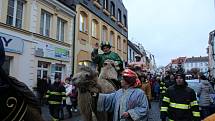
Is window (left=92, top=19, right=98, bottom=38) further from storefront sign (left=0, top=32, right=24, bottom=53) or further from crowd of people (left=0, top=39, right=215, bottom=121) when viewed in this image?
crowd of people (left=0, top=39, right=215, bottom=121)

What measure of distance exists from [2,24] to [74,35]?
341 inches

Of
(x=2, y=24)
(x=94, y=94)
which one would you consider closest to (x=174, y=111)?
(x=94, y=94)

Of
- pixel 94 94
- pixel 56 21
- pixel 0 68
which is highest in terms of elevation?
pixel 56 21

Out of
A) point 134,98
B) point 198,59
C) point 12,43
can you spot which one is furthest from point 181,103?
point 198,59

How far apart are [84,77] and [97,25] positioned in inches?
999

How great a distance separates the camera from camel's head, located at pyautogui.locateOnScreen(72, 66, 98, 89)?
4.79 metres

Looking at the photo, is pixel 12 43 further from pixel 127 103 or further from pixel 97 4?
pixel 97 4

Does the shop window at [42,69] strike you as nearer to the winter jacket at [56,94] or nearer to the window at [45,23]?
the window at [45,23]

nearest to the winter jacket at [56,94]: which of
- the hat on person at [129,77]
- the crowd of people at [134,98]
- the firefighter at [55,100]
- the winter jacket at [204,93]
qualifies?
the firefighter at [55,100]

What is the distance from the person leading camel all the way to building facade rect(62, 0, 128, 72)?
1366cm

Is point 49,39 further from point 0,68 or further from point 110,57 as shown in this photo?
point 0,68

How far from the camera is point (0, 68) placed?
192 centimetres

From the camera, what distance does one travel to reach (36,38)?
18812 millimetres

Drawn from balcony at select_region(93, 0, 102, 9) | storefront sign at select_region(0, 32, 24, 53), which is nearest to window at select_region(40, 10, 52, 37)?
storefront sign at select_region(0, 32, 24, 53)
